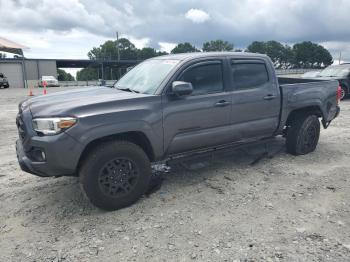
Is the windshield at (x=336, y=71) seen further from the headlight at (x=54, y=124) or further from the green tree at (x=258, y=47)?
the green tree at (x=258, y=47)

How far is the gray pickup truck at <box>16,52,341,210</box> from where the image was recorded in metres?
3.61

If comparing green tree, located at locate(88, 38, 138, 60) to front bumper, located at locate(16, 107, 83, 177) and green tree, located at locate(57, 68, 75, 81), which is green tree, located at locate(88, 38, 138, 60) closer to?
green tree, located at locate(57, 68, 75, 81)

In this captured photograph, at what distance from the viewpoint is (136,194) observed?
407cm

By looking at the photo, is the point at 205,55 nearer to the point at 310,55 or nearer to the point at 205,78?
the point at 205,78

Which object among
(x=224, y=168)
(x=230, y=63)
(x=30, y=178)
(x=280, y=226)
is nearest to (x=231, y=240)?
(x=280, y=226)

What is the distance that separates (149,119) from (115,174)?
77 cm

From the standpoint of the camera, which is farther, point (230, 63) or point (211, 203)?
point (230, 63)

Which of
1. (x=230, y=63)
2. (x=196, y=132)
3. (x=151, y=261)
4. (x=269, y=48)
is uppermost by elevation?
(x=269, y=48)

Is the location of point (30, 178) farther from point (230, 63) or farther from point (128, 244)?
point (230, 63)

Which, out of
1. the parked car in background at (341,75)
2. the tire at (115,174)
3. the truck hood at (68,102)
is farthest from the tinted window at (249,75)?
the parked car in background at (341,75)

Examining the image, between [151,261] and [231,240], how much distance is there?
2.78 feet

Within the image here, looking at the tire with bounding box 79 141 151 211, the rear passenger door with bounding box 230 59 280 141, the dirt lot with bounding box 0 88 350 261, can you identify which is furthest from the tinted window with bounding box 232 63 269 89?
the tire with bounding box 79 141 151 211

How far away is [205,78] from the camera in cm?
464

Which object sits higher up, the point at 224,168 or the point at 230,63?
the point at 230,63
